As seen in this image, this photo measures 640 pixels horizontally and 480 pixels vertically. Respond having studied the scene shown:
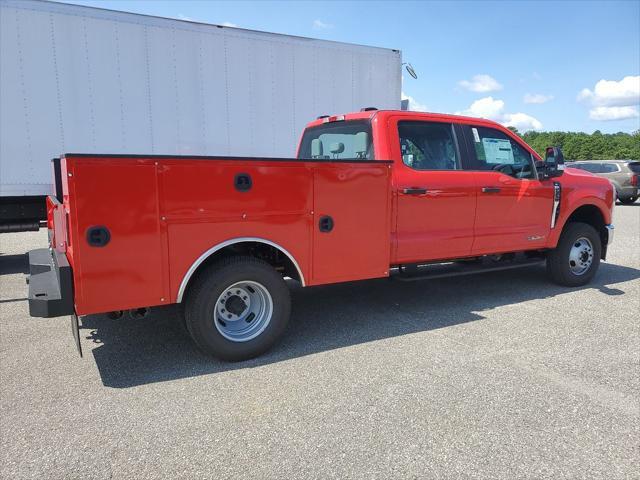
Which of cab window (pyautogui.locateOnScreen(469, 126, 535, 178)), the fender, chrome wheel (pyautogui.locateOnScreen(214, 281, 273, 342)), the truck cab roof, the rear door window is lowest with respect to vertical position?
chrome wheel (pyautogui.locateOnScreen(214, 281, 273, 342))

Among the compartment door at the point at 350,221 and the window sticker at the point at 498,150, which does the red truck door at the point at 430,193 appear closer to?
the compartment door at the point at 350,221

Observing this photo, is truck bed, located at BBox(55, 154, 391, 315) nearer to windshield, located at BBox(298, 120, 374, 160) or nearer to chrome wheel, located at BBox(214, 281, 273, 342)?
chrome wheel, located at BBox(214, 281, 273, 342)

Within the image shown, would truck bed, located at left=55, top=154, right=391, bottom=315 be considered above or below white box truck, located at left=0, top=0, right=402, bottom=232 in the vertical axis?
below

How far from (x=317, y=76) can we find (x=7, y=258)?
259 inches

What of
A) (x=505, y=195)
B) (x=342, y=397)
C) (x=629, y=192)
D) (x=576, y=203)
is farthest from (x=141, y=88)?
(x=629, y=192)

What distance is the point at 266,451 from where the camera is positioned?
2.74 meters

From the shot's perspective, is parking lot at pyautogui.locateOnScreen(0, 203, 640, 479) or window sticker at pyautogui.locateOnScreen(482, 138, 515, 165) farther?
window sticker at pyautogui.locateOnScreen(482, 138, 515, 165)

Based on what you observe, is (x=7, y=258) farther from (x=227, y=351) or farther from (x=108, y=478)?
(x=108, y=478)

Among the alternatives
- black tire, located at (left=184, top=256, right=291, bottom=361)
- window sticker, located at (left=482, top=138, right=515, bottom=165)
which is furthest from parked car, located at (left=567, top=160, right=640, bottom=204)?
black tire, located at (left=184, top=256, right=291, bottom=361)

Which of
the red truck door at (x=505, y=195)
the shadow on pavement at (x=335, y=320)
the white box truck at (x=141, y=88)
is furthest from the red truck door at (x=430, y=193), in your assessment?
the white box truck at (x=141, y=88)

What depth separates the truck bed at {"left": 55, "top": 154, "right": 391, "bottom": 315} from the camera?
3355 millimetres

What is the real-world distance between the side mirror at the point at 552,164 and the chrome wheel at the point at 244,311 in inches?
145

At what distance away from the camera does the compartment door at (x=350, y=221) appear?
420cm

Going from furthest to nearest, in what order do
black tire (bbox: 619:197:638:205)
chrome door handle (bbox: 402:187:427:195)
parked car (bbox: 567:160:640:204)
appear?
black tire (bbox: 619:197:638:205) < parked car (bbox: 567:160:640:204) < chrome door handle (bbox: 402:187:427:195)
